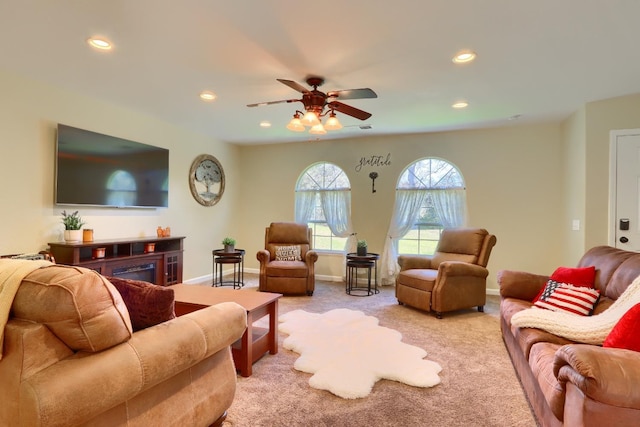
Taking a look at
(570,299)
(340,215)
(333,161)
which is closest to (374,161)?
(333,161)

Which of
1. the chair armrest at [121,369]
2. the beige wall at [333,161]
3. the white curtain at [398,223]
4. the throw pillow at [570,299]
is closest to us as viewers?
the chair armrest at [121,369]

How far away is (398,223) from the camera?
5.61m

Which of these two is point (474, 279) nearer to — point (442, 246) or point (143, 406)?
point (442, 246)

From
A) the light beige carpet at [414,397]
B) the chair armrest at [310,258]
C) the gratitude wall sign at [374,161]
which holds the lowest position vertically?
the light beige carpet at [414,397]

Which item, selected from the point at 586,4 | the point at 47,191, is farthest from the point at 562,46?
the point at 47,191

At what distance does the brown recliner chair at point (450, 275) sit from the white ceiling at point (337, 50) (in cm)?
167

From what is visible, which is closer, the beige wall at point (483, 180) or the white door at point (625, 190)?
the white door at point (625, 190)

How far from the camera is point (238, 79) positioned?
3.31 metres

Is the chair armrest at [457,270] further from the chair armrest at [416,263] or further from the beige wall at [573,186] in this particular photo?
the beige wall at [573,186]

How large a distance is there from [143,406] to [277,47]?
245 centimetres

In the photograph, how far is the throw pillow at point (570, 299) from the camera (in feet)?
7.68

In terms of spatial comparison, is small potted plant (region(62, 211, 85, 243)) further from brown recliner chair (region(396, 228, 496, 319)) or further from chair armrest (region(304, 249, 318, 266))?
brown recliner chair (region(396, 228, 496, 319))

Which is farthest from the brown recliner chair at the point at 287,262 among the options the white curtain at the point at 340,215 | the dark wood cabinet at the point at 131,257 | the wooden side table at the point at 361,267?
the dark wood cabinet at the point at 131,257

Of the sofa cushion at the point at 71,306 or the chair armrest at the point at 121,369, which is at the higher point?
the sofa cushion at the point at 71,306
